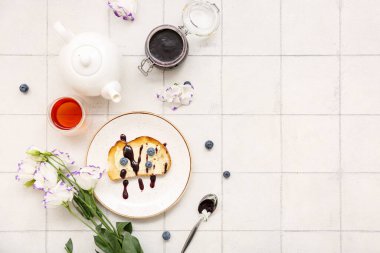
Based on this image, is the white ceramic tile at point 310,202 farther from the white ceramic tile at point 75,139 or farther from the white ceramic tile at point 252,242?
the white ceramic tile at point 75,139

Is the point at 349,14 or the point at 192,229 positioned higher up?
the point at 349,14

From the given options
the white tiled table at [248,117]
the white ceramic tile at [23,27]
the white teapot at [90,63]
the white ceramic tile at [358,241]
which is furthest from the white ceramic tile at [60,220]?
the white ceramic tile at [358,241]

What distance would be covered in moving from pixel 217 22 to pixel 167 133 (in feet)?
1.38

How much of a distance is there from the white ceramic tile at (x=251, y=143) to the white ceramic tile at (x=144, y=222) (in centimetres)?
31

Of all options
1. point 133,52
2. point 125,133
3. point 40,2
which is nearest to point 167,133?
point 125,133

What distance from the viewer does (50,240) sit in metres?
1.39

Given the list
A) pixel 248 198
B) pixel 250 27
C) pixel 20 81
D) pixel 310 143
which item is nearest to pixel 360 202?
pixel 310 143

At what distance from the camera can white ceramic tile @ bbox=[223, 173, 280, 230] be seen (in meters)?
1.39

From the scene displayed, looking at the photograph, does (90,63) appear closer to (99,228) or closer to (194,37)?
(194,37)

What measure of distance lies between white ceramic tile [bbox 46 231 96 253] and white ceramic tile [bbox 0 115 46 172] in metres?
0.28

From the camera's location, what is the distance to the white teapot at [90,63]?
3.95 feet

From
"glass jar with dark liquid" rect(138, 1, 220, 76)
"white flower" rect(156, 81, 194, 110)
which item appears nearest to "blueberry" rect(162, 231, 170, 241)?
"white flower" rect(156, 81, 194, 110)

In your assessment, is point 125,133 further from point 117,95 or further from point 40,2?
point 40,2

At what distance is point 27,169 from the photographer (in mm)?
1252
